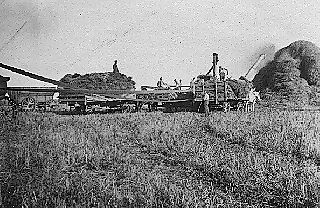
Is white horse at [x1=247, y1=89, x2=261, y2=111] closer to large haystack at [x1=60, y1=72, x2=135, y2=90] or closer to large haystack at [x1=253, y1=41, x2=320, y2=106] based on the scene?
large haystack at [x1=253, y1=41, x2=320, y2=106]

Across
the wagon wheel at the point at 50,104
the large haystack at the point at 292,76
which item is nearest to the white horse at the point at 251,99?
the large haystack at the point at 292,76

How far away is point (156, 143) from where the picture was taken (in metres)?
3.30

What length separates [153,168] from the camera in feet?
8.40

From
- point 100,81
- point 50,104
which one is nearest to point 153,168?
point 100,81

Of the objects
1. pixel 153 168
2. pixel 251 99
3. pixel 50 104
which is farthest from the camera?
pixel 50 104

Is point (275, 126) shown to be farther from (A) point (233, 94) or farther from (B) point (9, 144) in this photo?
(A) point (233, 94)

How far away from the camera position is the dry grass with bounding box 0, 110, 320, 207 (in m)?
1.84

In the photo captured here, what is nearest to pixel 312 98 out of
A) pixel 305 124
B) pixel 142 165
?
pixel 305 124

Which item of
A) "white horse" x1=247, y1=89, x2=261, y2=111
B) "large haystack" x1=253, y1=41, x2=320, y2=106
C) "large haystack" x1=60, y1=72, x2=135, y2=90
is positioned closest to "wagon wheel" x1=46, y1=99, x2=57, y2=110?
"large haystack" x1=60, y1=72, x2=135, y2=90

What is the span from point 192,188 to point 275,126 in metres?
2.12

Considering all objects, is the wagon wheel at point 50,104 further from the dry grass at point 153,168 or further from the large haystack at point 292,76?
the large haystack at point 292,76

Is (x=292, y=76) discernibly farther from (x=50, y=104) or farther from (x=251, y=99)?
(x=50, y=104)

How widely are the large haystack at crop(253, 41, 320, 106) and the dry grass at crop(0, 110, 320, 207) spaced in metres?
5.81

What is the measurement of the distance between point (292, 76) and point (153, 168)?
29.6ft
